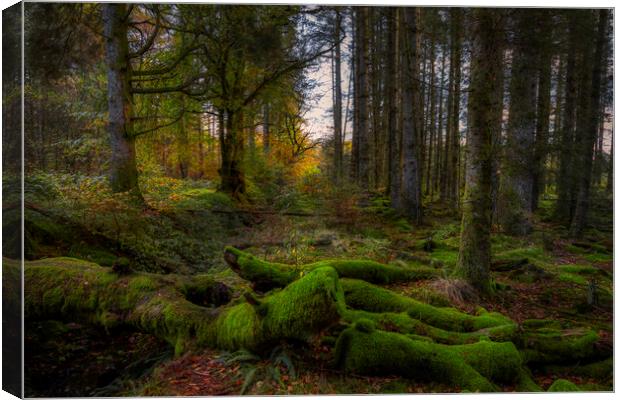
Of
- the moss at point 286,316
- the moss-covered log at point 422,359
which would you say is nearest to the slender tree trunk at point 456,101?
the moss-covered log at point 422,359

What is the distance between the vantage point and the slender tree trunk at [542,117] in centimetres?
490

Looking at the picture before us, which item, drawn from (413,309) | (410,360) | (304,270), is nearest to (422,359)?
(410,360)

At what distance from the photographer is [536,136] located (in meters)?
5.26

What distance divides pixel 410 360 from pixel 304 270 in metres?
1.36

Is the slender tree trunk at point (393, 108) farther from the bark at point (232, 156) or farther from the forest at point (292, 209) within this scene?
the bark at point (232, 156)

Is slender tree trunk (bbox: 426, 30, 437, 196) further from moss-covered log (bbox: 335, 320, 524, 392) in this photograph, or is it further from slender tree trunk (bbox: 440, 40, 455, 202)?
moss-covered log (bbox: 335, 320, 524, 392)

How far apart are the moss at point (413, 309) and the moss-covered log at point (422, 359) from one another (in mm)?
356

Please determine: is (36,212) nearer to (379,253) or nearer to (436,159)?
(379,253)

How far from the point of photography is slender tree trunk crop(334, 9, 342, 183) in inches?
172

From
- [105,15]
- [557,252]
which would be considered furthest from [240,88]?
[557,252]

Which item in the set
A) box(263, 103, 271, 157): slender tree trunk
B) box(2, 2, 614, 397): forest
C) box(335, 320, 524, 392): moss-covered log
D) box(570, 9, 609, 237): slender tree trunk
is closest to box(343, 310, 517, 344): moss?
box(2, 2, 614, 397): forest

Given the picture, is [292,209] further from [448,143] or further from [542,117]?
[542,117]

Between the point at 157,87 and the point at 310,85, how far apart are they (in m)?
1.84

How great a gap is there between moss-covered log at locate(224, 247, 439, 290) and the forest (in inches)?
0.9
